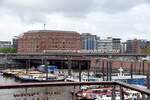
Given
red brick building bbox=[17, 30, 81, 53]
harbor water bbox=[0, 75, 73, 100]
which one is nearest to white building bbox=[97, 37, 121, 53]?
red brick building bbox=[17, 30, 81, 53]

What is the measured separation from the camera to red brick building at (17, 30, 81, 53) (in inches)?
4065

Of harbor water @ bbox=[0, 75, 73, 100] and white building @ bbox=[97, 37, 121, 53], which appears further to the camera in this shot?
white building @ bbox=[97, 37, 121, 53]

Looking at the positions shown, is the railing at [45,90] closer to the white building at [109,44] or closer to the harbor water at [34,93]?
the harbor water at [34,93]

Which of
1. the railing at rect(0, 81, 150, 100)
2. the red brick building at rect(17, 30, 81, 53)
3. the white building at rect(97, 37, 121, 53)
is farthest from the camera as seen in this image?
the white building at rect(97, 37, 121, 53)

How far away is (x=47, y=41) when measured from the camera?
10369 cm

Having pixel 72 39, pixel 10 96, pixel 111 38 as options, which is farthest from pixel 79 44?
pixel 10 96

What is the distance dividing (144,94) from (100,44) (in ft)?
444

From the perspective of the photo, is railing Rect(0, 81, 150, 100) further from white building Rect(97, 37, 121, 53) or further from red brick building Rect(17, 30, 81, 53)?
white building Rect(97, 37, 121, 53)

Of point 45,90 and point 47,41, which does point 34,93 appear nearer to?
point 45,90

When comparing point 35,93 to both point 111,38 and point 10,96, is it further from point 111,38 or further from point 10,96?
point 111,38

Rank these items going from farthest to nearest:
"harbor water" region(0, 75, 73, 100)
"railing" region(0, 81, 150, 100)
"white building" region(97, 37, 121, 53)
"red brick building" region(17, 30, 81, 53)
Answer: "white building" region(97, 37, 121, 53) < "red brick building" region(17, 30, 81, 53) < "harbor water" region(0, 75, 73, 100) < "railing" region(0, 81, 150, 100)

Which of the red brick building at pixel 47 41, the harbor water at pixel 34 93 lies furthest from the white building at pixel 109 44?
the harbor water at pixel 34 93

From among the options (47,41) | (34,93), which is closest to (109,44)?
(47,41)

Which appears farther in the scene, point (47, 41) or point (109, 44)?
point (109, 44)
